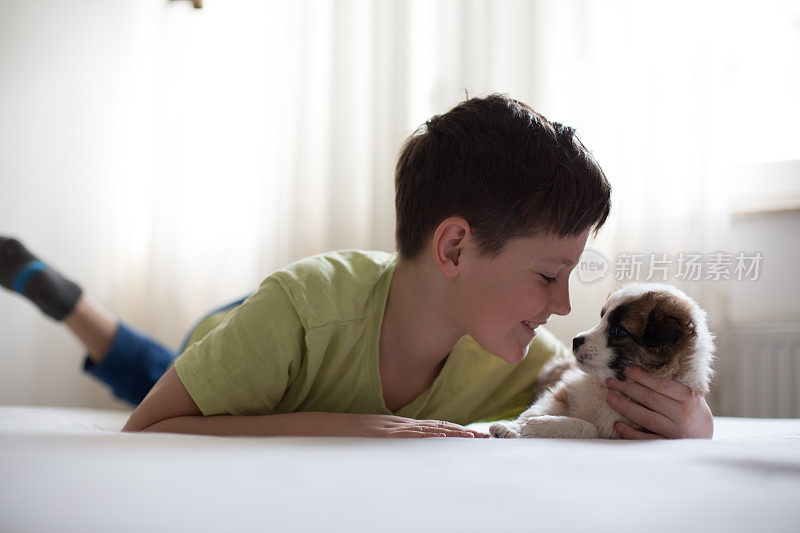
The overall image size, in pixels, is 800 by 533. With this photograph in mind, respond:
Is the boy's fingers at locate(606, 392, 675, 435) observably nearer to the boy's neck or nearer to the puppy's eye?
the puppy's eye

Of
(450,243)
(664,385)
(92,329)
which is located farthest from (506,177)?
(92,329)

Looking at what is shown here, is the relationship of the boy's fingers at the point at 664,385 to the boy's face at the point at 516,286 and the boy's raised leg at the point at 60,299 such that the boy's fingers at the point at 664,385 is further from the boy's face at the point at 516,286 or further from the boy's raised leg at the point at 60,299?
the boy's raised leg at the point at 60,299

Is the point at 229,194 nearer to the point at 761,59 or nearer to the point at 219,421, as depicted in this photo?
the point at 219,421

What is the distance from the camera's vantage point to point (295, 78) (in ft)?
7.27

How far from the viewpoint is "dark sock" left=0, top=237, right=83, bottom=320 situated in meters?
1.67

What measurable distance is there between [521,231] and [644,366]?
26 cm

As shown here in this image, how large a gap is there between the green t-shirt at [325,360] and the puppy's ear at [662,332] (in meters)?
0.39

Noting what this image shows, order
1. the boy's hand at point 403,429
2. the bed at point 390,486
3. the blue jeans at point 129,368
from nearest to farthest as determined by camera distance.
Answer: the bed at point 390,486
the boy's hand at point 403,429
the blue jeans at point 129,368

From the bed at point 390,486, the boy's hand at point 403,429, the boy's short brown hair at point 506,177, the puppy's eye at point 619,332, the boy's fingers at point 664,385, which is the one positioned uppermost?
the boy's short brown hair at point 506,177

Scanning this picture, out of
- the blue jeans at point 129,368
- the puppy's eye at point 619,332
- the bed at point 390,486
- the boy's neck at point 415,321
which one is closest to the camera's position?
the bed at point 390,486

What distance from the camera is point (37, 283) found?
1.67 m

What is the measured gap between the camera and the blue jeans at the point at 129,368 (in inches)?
64.9

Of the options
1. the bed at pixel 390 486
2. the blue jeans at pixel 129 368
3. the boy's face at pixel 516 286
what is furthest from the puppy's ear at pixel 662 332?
the blue jeans at pixel 129 368

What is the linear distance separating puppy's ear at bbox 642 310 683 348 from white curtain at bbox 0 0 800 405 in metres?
0.90
